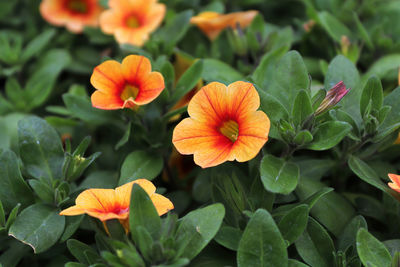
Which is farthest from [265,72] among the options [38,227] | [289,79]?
[38,227]

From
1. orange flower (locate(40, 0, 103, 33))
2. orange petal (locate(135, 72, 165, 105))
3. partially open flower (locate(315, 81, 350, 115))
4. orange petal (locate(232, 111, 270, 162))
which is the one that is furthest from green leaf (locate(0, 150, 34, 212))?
orange flower (locate(40, 0, 103, 33))

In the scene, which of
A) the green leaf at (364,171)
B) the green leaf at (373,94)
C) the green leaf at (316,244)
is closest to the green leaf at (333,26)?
the green leaf at (373,94)

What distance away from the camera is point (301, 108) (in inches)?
44.7

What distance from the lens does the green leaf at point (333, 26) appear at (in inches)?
63.3

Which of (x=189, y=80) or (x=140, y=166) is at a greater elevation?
(x=189, y=80)

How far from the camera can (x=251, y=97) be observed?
1.07 meters

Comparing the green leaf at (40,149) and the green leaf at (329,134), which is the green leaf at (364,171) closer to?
the green leaf at (329,134)

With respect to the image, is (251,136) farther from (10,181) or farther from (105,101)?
(10,181)

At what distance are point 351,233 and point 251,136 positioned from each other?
0.34m

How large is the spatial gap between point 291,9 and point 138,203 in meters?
1.40

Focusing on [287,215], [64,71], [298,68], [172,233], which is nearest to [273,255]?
[287,215]

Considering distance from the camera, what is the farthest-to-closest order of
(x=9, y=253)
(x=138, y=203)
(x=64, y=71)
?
(x=64, y=71)
(x=9, y=253)
(x=138, y=203)

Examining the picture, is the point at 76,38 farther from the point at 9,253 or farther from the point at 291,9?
the point at 9,253

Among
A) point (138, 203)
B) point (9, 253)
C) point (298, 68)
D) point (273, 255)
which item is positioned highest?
point (298, 68)
